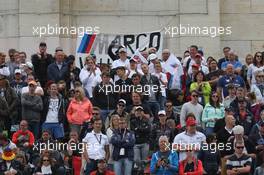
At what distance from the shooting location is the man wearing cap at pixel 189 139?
107 ft

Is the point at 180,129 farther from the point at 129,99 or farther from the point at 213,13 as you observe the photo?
the point at 213,13

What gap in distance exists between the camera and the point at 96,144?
32.8 m

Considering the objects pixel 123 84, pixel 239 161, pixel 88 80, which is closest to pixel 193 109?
pixel 123 84

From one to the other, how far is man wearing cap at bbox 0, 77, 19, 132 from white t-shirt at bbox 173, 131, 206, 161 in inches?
174

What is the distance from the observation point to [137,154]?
33219 millimetres

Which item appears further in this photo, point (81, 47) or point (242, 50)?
point (242, 50)

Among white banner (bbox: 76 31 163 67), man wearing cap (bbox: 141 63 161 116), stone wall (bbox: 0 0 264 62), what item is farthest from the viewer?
stone wall (bbox: 0 0 264 62)

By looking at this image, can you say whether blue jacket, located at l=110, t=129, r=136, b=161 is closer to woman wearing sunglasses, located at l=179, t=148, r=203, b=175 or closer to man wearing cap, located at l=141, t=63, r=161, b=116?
woman wearing sunglasses, located at l=179, t=148, r=203, b=175

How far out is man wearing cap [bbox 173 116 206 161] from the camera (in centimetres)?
3247

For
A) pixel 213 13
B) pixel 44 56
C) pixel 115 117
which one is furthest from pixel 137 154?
pixel 213 13

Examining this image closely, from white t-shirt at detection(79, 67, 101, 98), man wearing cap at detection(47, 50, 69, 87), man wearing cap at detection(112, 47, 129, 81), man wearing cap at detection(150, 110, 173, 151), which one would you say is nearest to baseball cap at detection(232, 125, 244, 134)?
man wearing cap at detection(150, 110, 173, 151)

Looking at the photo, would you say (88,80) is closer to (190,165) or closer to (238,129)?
(190,165)

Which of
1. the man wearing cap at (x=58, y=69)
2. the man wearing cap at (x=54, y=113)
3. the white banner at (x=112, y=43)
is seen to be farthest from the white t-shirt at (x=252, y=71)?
the man wearing cap at (x=54, y=113)

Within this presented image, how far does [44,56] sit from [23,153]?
444 centimetres
